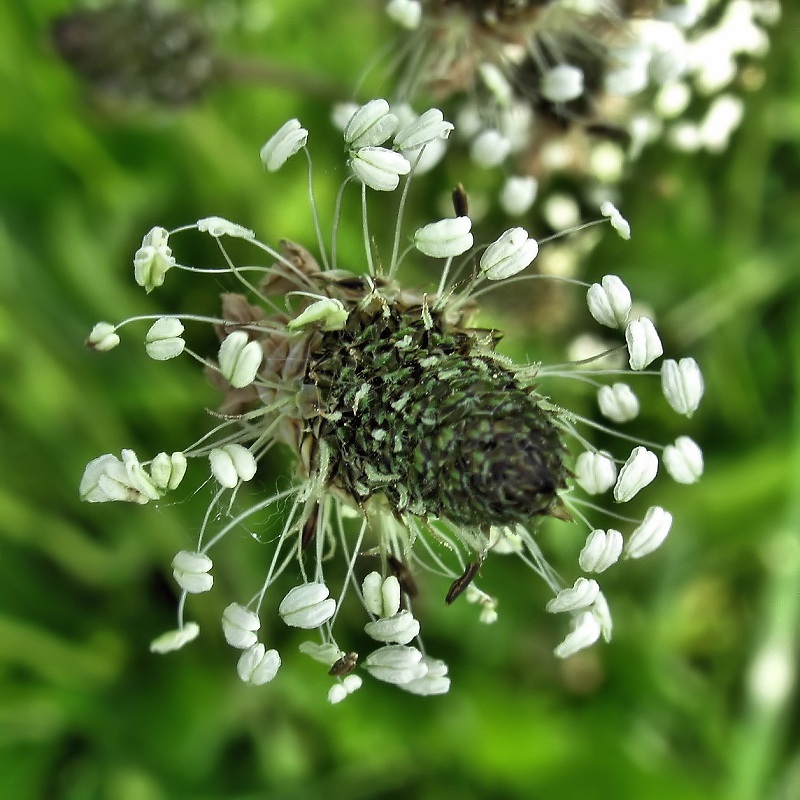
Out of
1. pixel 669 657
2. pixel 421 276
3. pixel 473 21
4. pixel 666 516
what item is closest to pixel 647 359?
pixel 666 516

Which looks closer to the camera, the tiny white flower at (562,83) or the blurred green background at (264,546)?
the tiny white flower at (562,83)

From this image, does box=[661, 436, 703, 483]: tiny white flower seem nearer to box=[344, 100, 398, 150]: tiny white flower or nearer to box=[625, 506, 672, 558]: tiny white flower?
box=[625, 506, 672, 558]: tiny white flower

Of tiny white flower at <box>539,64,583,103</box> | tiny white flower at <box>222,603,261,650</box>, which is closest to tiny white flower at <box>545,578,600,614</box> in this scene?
tiny white flower at <box>222,603,261,650</box>

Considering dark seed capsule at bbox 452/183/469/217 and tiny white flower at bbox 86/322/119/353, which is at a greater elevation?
tiny white flower at bbox 86/322/119/353

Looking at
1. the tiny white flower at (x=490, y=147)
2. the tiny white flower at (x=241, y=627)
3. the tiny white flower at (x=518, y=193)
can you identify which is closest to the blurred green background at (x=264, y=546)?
the tiny white flower at (x=518, y=193)

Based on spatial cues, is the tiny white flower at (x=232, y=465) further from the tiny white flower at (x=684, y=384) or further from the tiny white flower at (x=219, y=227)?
the tiny white flower at (x=684, y=384)
